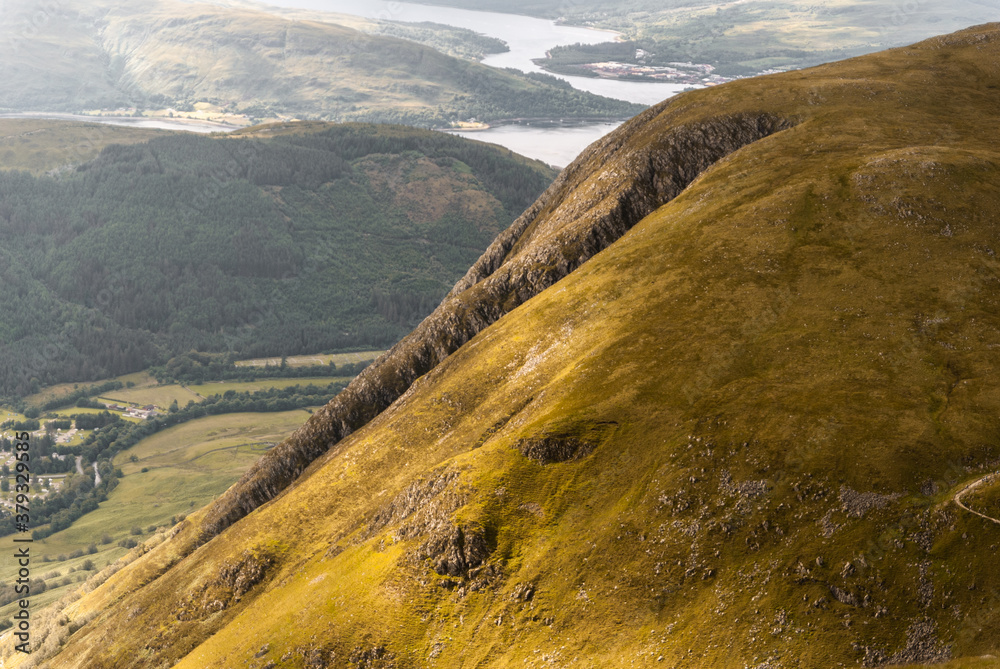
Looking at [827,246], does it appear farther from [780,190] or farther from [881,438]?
[881,438]

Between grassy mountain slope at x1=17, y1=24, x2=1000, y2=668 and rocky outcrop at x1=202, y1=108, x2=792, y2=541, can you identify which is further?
rocky outcrop at x1=202, y1=108, x2=792, y2=541

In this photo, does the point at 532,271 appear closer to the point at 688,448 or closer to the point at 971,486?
the point at 688,448

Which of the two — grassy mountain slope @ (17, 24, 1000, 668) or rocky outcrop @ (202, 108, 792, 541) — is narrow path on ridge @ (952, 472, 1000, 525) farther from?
rocky outcrop @ (202, 108, 792, 541)

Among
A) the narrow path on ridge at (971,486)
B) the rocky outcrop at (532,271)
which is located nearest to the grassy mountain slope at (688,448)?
the rocky outcrop at (532,271)

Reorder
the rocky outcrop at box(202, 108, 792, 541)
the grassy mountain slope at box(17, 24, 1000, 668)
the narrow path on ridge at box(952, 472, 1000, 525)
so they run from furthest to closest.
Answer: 1. the rocky outcrop at box(202, 108, 792, 541)
2. the grassy mountain slope at box(17, 24, 1000, 668)
3. the narrow path on ridge at box(952, 472, 1000, 525)

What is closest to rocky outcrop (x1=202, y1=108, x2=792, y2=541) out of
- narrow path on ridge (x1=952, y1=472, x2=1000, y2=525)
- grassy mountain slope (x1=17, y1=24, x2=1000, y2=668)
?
grassy mountain slope (x1=17, y1=24, x2=1000, y2=668)

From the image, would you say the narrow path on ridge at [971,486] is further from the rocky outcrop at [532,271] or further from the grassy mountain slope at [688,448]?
the rocky outcrop at [532,271]

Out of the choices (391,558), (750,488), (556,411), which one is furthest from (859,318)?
(391,558)

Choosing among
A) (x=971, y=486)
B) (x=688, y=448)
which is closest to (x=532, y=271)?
(x=688, y=448)
